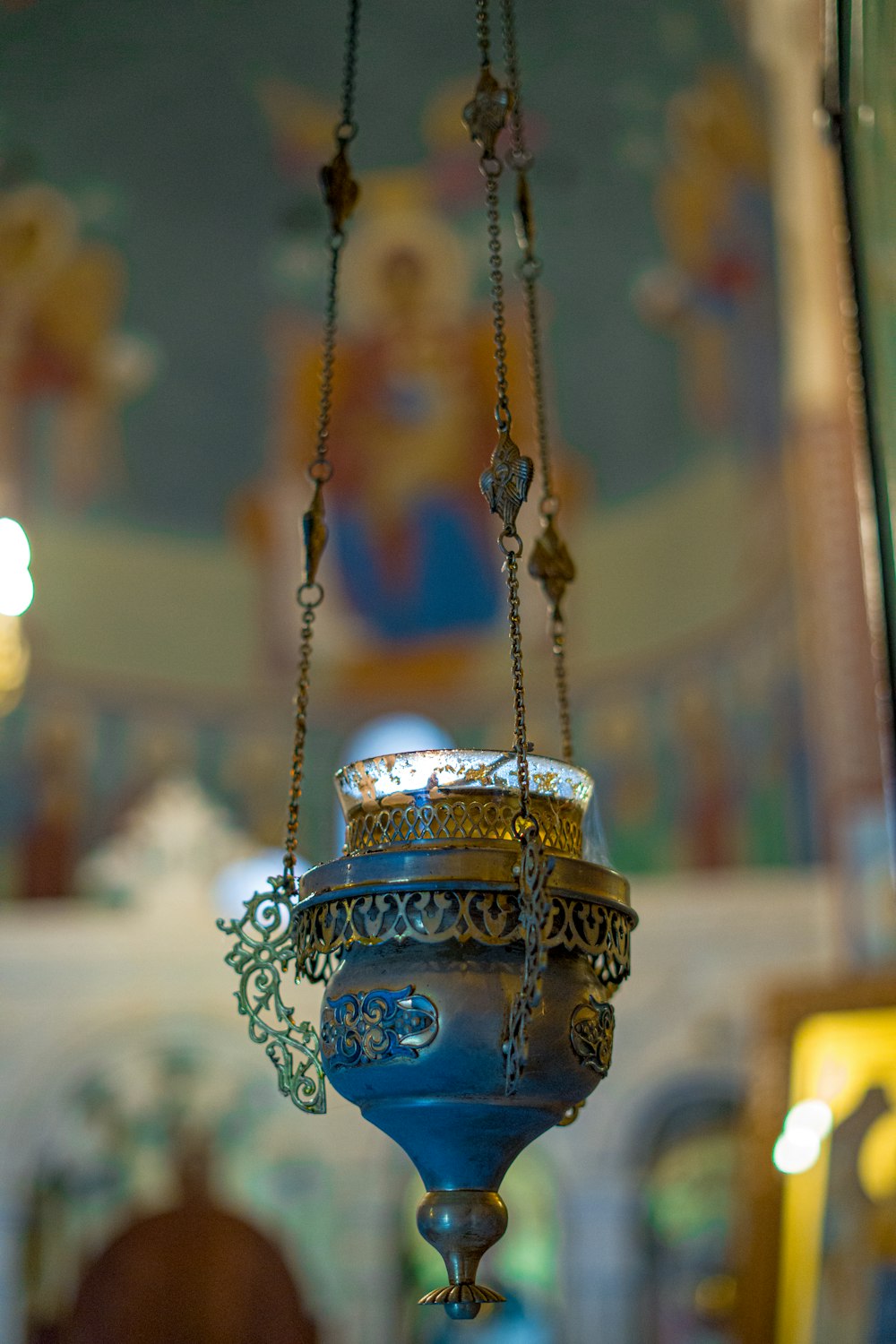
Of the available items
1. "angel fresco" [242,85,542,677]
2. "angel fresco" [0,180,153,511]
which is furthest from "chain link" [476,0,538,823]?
"angel fresco" [242,85,542,677]

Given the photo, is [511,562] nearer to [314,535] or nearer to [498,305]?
[498,305]

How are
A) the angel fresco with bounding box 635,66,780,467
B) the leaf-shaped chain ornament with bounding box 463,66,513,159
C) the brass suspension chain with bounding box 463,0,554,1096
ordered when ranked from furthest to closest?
the angel fresco with bounding box 635,66,780,467
the leaf-shaped chain ornament with bounding box 463,66,513,159
the brass suspension chain with bounding box 463,0,554,1096

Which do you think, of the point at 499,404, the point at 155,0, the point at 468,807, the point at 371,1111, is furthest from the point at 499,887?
the point at 155,0

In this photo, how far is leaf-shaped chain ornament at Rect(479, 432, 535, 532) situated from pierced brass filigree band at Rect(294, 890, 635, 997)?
0.42m

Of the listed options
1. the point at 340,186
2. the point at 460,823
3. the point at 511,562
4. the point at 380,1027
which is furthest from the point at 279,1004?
the point at 340,186

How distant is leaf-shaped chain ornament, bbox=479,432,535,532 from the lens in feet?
5.63

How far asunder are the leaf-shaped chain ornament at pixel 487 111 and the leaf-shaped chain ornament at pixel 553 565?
1.88 ft

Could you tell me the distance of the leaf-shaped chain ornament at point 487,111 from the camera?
6.29 feet

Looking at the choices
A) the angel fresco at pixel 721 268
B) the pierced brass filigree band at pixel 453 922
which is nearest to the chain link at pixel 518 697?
the pierced brass filigree band at pixel 453 922

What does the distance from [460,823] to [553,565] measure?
0.72m

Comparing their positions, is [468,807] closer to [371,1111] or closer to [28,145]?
[371,1111]

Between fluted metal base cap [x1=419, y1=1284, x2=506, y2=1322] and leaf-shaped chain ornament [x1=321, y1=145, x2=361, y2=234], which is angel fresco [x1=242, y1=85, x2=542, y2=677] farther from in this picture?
fluted metal base cap [x1=419, y1=1284, x2=506, y2=1322]

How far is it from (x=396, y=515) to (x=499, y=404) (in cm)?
973

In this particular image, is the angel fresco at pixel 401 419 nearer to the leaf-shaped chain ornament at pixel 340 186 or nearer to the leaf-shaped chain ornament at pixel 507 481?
the leaf-shaped chain ornament at pixel 340 186
